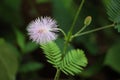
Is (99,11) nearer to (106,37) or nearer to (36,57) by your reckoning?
(106,37)

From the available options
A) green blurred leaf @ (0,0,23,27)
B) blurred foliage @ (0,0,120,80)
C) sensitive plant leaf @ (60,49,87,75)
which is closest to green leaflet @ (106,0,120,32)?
sensitive plant leaf @ (60,49,87,75)

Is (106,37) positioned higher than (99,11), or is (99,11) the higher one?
(99,11)

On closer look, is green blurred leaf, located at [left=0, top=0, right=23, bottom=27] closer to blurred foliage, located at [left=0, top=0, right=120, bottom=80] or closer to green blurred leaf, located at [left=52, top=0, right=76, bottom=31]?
blurred foliage, located at [left=0, top=0, right=120, bottom=80]

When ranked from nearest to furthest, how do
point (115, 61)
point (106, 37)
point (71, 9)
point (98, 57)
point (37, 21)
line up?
point (37, 21)
point (115, 61)
point (71, 9)
point (98, 57)
point (106, 37)

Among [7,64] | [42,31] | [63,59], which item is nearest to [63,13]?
[7,64]

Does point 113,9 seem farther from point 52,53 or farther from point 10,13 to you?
point 10,13

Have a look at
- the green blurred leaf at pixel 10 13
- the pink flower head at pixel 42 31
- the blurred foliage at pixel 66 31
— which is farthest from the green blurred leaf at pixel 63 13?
the pink flower head at pixel 42 31

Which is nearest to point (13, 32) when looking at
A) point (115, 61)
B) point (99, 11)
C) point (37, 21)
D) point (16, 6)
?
point (16, 6)
